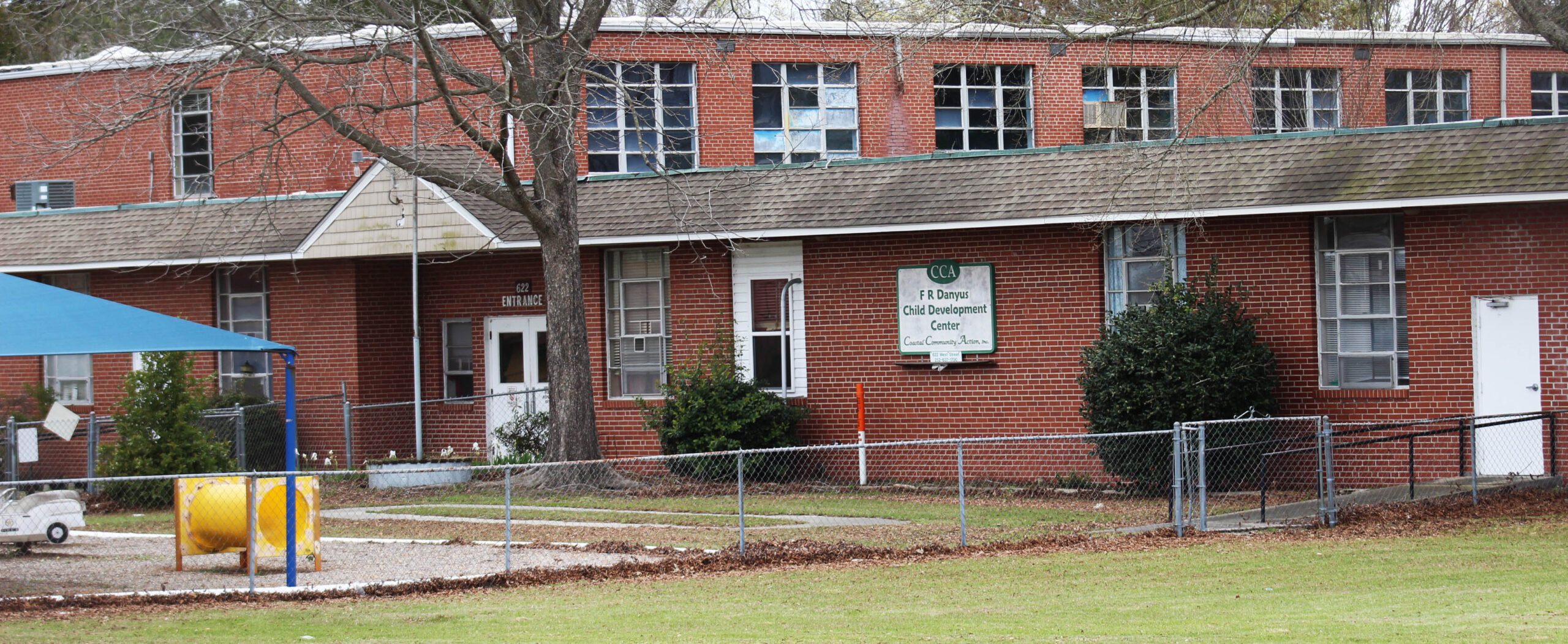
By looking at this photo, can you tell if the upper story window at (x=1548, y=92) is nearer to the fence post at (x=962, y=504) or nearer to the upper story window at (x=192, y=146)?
the fence post at (x=962, y=504)

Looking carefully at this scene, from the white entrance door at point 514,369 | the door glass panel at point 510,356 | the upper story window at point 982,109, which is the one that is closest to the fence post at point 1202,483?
the white entrance door at point 514,369

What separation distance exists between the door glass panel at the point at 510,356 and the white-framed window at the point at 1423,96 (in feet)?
55.6

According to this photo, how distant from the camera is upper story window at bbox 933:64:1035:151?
92.2 ft

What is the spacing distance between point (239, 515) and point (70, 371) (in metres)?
14.4

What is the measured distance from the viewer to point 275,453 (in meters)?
24.0

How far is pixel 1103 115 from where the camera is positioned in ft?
94.7

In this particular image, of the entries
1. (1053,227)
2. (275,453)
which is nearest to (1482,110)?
(1053,227)

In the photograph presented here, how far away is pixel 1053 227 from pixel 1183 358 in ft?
8.81

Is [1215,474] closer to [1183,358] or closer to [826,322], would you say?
[1183,358]

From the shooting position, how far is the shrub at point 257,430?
2316cm

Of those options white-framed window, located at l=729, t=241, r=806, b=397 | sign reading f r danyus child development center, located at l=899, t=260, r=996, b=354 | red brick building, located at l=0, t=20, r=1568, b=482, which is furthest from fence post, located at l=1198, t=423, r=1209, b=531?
white-framed window, located at l=729, t=241, r=806, b=397

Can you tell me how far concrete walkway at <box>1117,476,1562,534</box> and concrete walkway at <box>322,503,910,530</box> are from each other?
9.89 feet

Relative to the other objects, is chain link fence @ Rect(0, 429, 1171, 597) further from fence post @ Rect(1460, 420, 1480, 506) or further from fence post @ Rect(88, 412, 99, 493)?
fence post @ Rect(1460, 420, 1480, 506)

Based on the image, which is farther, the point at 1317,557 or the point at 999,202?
the point at 999,202
